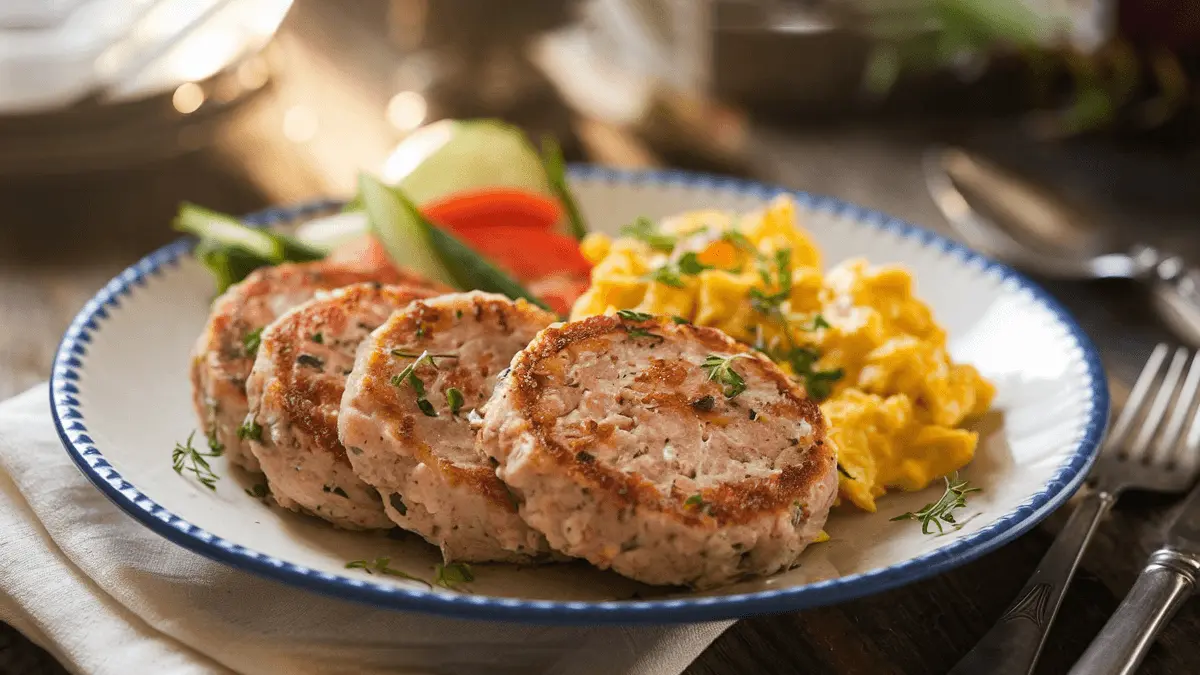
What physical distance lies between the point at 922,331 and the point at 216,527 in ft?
6.95

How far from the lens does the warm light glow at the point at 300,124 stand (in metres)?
5.98

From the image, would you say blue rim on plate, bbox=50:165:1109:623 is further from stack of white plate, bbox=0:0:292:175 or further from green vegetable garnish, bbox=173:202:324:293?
stack of white plate, bbox=0:0:292:175

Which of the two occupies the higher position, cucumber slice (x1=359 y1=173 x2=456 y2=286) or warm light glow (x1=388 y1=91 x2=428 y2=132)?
warm light glow (x1=388 y1=91 x2=428 y2=132)

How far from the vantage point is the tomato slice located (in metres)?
4.29

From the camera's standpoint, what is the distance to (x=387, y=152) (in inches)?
232

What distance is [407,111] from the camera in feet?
20.4

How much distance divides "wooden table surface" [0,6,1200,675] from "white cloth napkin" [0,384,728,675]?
5.0 inches

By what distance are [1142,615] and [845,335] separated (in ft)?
3.52

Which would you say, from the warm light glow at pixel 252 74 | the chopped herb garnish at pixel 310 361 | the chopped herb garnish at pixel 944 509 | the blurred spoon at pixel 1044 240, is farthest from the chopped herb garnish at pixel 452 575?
the warm light glow at pixel 252 74

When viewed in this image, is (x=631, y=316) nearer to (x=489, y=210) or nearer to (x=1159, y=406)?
(x=489, y=210)

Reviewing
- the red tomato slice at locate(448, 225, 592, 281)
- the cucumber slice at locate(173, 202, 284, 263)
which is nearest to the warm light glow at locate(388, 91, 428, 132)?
the red tomato slice at locate(448, 225, 592, 281)

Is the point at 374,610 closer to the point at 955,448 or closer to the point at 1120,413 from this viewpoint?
the point at 955,448

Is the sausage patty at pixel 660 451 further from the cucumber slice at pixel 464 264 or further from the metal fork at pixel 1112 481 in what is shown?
the cucumber slice at pixel 464 264

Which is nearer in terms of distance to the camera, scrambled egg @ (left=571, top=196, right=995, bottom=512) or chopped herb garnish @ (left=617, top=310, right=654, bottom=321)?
chopped herb garnish @ (left=617, top=310, right=654, bottom=321)
